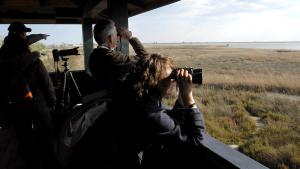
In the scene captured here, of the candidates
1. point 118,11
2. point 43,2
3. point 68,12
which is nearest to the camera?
point 118,11

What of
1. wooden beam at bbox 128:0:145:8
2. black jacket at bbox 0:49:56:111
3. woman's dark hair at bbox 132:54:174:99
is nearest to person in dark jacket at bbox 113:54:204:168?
woman's dark hair at bbox 132:54:174:99

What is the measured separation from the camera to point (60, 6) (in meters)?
5.99

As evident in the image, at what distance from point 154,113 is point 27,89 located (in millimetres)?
1453

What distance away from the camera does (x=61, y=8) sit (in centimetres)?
610

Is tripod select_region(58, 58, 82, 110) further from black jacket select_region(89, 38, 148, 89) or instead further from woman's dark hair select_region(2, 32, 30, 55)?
black jacket select_region(89, 38, 148, 89)

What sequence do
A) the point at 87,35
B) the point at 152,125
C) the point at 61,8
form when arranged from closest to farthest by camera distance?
the point at 152,125, the point at 61,8, the point at 87,35

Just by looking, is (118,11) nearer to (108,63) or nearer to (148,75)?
(108,63)

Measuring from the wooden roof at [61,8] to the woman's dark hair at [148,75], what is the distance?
2.39m

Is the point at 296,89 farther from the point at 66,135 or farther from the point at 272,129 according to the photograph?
the point at 66,135

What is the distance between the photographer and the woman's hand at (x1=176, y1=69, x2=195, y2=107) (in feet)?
4.52

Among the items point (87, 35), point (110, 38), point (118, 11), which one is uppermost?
point (118, 11)

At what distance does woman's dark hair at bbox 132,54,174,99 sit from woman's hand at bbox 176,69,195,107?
71 mm

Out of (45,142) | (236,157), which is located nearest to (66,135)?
(236,157)

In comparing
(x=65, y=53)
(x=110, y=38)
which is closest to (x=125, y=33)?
(x=110, y=38)
